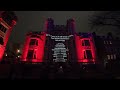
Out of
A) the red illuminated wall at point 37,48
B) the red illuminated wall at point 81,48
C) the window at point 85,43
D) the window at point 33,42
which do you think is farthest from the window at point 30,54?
the window at point 85,43

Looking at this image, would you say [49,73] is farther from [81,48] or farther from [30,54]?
[81,48]

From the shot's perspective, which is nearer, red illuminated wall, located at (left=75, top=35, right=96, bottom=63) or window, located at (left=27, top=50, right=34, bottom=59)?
window, located at (left=27, top=50, right=34, bottom=59)

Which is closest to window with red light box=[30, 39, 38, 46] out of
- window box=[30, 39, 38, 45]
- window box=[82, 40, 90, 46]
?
window box=[30, 39, 38, 45]

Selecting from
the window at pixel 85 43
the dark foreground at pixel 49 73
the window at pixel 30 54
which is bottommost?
the dark foreground at pixel 49 73

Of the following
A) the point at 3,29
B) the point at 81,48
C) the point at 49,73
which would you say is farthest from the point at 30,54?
the point at 49,73

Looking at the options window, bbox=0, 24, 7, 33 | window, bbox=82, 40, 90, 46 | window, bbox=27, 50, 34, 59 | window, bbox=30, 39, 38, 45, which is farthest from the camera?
window, bbox=82, 40, 90, 46

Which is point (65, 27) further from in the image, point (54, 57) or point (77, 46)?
point (54, 57)

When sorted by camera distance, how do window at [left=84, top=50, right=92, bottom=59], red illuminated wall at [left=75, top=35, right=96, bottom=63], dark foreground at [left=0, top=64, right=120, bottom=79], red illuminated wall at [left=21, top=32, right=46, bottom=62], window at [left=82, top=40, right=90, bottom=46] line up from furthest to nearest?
window at [left=82, top=40, right=90, bottom=46] < red illuminated wall at [left=75, top=35, right=96, bottom=63] < window at [left=84, top=50, right=92, bottom=59] < red illuminated wall at [left=21, top=32, right=46, bottom=62] < dark foreground at [left=0, top=64, right=120, bottom=79]

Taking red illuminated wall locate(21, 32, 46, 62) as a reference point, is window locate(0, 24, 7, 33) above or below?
above

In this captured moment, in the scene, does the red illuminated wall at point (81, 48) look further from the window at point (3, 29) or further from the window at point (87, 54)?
the window at point (3, 29)

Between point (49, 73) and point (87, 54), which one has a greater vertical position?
point (87, 54)

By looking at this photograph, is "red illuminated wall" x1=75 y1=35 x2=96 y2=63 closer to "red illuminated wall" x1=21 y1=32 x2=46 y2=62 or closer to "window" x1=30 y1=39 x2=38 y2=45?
"red illuminated wall" x1=21 y1=32 x2=46 y2=62

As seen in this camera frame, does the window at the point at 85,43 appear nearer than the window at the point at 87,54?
No
